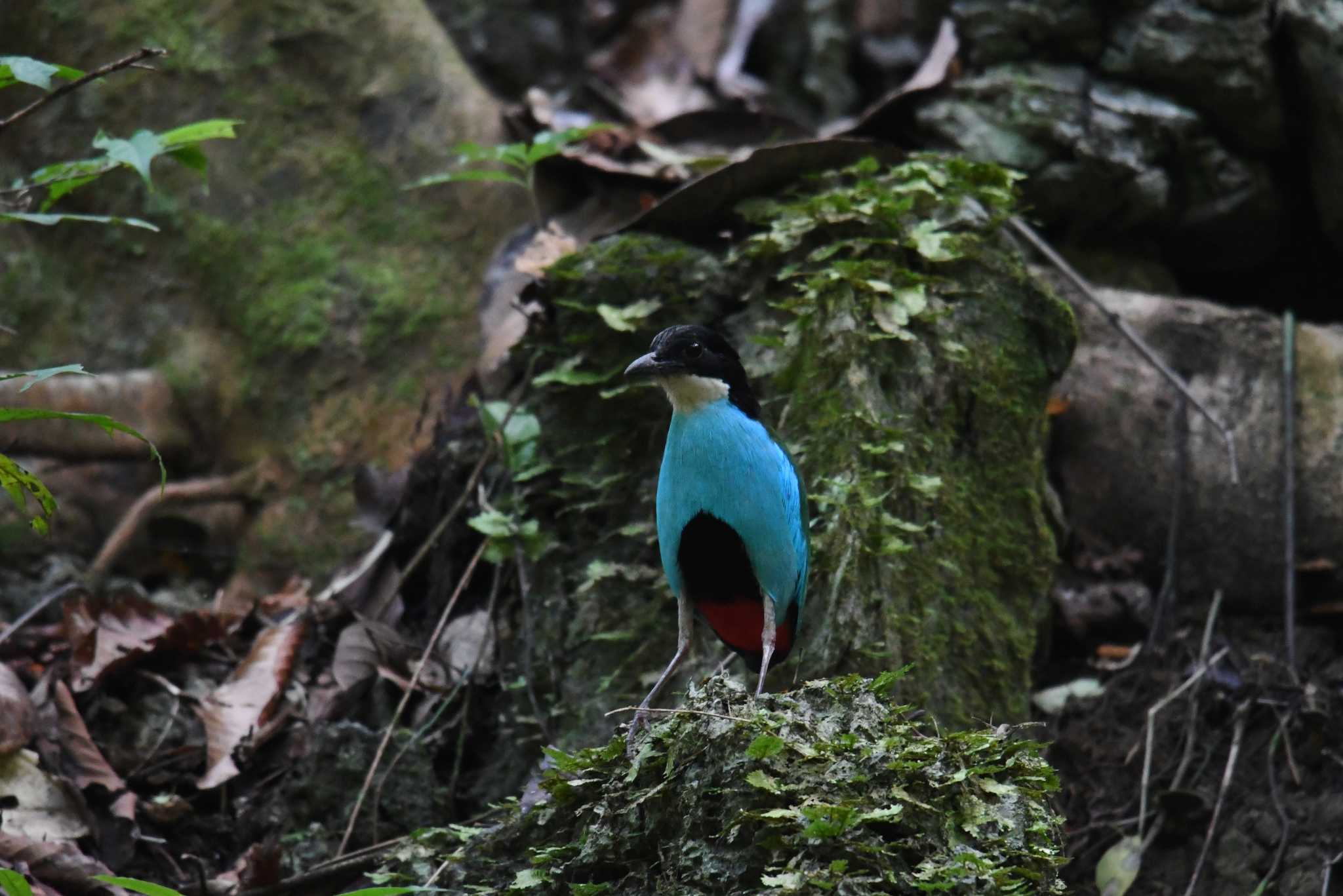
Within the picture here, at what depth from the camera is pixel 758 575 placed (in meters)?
3.60

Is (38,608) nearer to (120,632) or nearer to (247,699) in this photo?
(120,632)

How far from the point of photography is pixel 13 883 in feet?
8.13

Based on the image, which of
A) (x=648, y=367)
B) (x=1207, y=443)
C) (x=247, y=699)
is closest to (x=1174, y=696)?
(x=1207, y=443)

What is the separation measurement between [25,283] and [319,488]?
186cm

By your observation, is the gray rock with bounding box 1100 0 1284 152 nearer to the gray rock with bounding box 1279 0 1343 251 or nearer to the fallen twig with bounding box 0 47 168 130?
the gray rock with bounding box 1279 0 1343 251

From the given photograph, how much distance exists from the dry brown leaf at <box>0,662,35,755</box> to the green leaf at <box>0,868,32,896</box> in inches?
60.5

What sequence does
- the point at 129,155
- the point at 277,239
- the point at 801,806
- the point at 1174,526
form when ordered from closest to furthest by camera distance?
the point at 801,806 → the point at 129,155 → the point at 1174,526 → the point at 277,239

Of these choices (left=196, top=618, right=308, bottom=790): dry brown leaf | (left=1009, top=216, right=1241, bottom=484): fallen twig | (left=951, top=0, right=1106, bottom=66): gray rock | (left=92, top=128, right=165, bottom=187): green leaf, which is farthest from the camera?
(left=951, top=0, right=1106, bottom=66): gray rock

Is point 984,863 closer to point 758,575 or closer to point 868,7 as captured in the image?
point 758,575

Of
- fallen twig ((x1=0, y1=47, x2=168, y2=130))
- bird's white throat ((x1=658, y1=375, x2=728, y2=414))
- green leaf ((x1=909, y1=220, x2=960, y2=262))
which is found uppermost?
fallen twig ((x1=0, y1=47, x2=168, y2=130))

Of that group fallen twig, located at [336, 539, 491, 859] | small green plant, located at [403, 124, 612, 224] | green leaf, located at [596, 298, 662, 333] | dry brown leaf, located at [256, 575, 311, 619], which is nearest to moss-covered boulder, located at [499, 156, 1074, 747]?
green leaf, located at [596, 298, 662, 333]

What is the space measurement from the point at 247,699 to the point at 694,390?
1.92m

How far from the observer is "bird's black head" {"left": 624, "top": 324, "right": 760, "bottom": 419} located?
3691 millimetres

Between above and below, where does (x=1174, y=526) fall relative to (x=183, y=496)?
above
